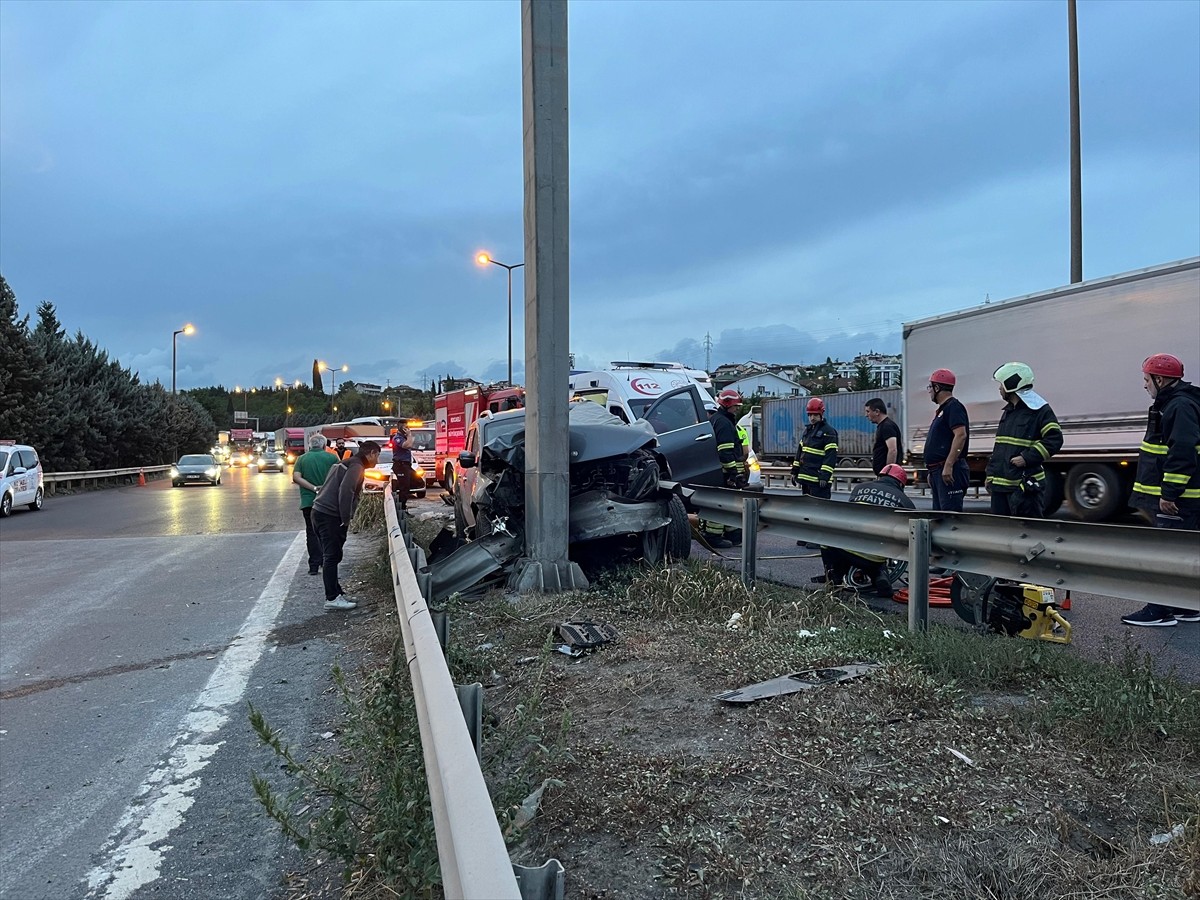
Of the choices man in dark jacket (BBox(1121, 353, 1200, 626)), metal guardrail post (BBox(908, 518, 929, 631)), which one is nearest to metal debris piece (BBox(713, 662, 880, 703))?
metal guardrail post (BBox(908, 518, 929, 631))

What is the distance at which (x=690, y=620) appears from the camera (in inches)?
203

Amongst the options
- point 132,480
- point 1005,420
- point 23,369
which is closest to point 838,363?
point 132,480

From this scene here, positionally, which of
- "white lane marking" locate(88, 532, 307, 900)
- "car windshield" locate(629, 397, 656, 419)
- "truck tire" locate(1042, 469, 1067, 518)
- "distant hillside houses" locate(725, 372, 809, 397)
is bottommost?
"white lane marking" locate(88, 532, 307, 900)

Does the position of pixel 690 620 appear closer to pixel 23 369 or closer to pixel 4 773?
pixel 4 773

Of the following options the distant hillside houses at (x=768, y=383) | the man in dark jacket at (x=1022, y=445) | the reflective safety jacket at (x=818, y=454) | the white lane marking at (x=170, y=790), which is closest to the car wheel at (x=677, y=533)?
the man in dark jacket at (x=1022, y=445)

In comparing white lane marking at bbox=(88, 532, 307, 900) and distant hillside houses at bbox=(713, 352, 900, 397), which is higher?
distant hillside houses at bbox=(713, 352, 900, 397)

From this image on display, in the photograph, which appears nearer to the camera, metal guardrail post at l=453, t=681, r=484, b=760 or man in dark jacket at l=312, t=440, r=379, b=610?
metal guardrail post at l=453, t=681, r=484, b=760

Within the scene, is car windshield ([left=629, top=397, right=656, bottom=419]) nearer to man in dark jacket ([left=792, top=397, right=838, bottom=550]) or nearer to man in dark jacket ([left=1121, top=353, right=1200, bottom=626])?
man in dark jacket ([left=792, top=397, right=838, bottom=550])

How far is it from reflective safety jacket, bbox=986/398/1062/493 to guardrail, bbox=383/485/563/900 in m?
4.54

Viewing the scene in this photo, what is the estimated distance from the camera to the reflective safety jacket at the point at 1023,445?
19.3 feet

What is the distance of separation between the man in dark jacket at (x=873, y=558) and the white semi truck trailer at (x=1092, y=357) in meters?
6.58

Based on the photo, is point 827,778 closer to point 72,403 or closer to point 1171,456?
point 1171,456

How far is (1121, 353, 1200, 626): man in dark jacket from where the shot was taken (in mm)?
5664

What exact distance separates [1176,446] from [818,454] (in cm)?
373
